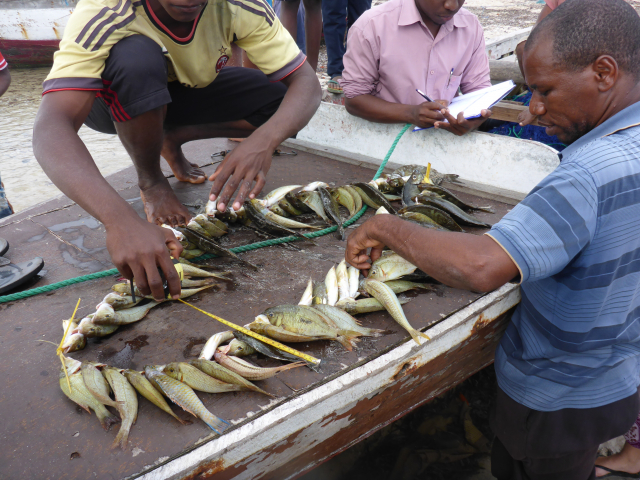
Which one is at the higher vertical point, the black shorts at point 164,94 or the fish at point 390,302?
the black shorts at point 164,94

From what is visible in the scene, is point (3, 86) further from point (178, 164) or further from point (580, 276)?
point (580, 276)

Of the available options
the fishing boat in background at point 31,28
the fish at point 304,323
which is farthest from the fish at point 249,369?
the fishing boat in background at point 31,28

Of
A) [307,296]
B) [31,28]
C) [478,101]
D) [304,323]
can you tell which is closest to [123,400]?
[304,323]

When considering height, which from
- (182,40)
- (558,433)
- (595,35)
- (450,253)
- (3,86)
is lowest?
(558,433)

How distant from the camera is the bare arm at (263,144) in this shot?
8.43 feet

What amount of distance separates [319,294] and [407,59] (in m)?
2.78

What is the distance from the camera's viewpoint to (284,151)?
464cm

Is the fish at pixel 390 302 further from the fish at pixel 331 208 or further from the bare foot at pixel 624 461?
the bare foot at pixel 624 461

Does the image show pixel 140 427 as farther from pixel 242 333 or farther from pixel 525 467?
pixel 525 467

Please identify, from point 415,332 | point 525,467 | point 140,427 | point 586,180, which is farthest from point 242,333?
point 525,467

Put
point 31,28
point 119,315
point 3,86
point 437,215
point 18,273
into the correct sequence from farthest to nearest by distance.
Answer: point 31,28 → point 3,86 → point 437,215 → point 18,273 → point 119,315

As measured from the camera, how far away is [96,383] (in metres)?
1.74

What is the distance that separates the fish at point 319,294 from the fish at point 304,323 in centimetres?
17

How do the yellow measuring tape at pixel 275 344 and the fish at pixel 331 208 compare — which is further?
the fish at pixel 331 208
